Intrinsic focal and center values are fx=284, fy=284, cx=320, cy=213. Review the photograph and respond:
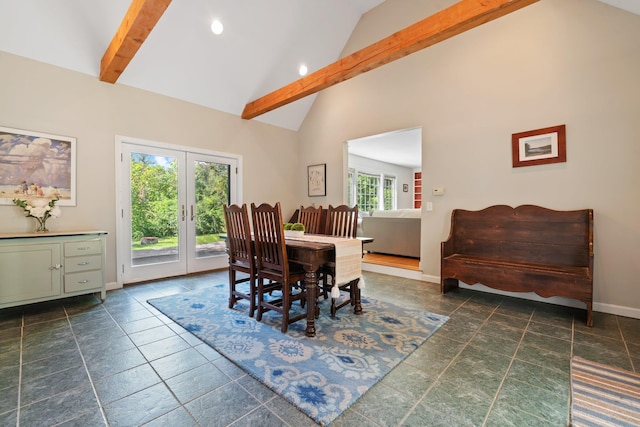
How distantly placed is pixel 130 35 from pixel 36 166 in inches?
70.6

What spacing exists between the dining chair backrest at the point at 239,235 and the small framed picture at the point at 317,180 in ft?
8.69

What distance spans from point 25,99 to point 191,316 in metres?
2.95

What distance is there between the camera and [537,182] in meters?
3.15

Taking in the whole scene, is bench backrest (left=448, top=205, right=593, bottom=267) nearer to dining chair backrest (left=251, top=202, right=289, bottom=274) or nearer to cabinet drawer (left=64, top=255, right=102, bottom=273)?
dining chair backrest (left=251, top=202, right=289, bottom=274)

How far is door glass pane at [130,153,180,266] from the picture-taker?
3885mm

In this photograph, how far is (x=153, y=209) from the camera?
13.2ft

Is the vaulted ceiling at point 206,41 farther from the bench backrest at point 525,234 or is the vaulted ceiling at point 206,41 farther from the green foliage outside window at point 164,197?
the bench backrest at point 525,234

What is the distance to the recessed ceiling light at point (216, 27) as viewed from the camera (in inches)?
142

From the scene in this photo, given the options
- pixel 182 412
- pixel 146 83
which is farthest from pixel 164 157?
pixel 182 412

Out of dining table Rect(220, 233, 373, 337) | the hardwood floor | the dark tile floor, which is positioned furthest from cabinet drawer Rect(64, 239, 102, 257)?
the hardwood floor

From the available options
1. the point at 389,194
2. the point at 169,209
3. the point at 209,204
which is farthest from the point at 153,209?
the point at 389,194

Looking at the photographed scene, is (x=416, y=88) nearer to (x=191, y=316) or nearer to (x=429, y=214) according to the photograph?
(x=429, y=214)

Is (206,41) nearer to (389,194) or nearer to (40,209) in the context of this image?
(40,209)

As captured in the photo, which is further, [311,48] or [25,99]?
[311,48]
